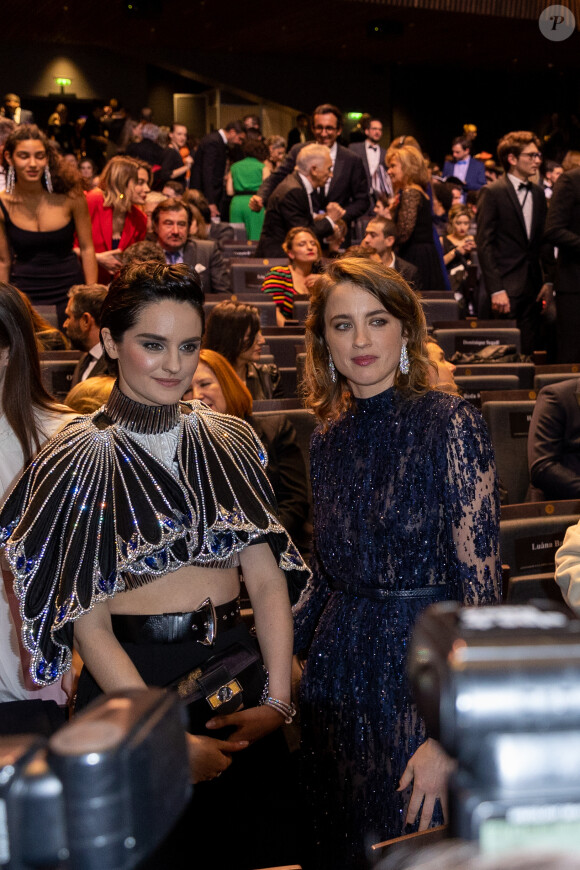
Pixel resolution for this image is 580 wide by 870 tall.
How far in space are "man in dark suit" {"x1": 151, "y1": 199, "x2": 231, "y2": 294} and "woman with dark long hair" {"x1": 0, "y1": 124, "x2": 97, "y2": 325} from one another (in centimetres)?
64

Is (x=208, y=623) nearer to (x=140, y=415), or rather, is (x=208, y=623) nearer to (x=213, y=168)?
(x=140, y=415)

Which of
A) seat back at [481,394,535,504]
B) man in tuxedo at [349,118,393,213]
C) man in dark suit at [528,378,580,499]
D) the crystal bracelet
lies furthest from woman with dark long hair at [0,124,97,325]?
man in tuxedo at [349,118,393,213]

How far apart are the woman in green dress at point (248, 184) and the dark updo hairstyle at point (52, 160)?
476 centimetres

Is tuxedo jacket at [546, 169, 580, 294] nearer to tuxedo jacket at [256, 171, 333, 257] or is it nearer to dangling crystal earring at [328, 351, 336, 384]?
tuxedo jacket at [256, 171, 333, 257]

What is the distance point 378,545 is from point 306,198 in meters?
5.21

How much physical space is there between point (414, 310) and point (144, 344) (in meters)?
0.56

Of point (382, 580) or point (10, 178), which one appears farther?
point (10, 178)

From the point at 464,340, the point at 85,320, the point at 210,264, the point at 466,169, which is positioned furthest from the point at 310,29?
the point at 85,320

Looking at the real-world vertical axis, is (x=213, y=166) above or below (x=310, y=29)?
below

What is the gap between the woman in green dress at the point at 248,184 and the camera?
9.52 metres

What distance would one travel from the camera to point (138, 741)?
0.51m

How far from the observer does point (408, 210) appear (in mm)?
6367

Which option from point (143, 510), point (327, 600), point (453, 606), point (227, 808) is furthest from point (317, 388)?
point (453, 606)

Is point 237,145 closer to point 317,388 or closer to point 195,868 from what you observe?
point 317,388
